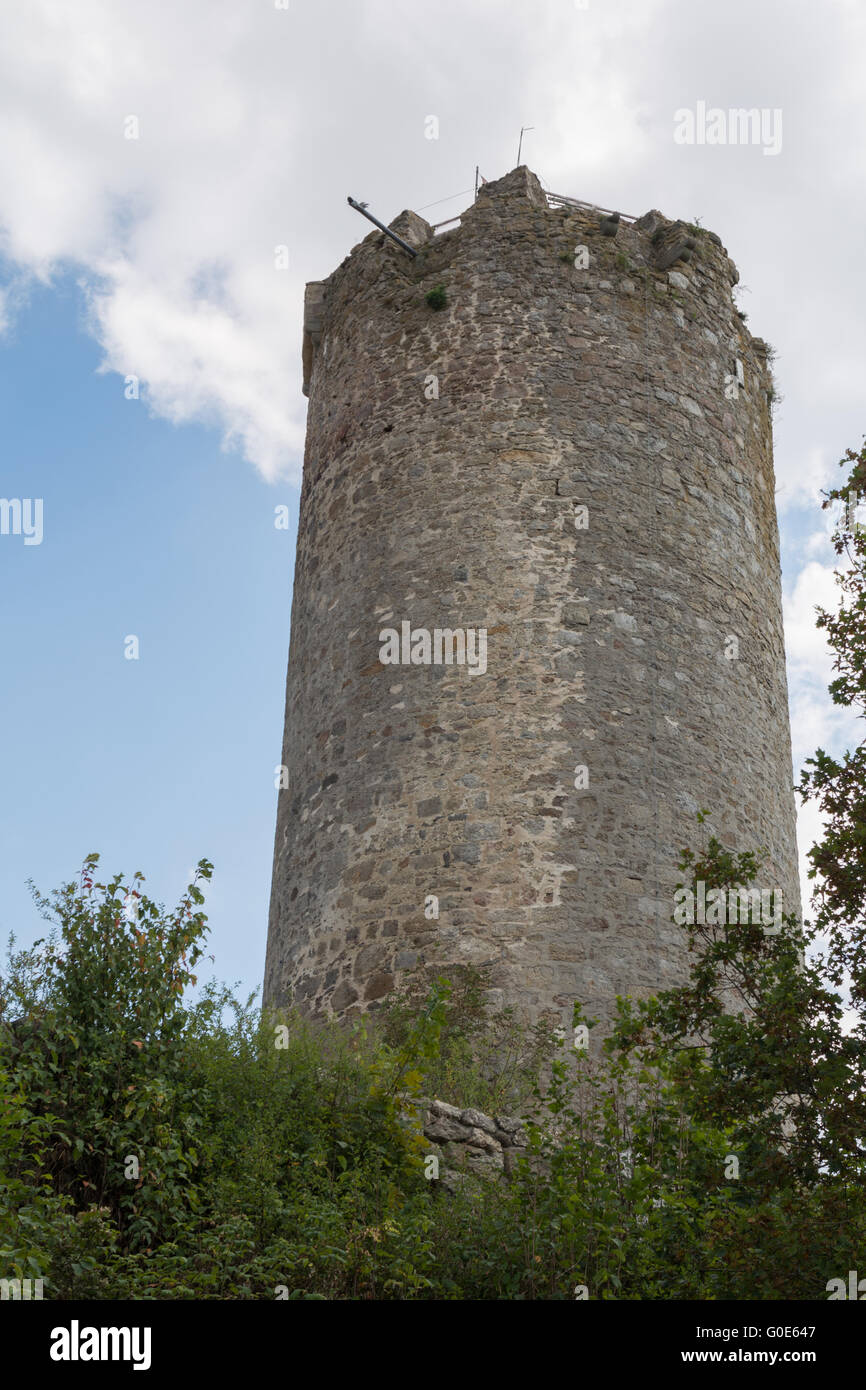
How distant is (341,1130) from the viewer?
763 centimetres

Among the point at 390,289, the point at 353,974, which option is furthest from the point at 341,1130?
the point at 390,289

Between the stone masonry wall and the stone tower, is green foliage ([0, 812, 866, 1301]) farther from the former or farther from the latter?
the stone tower

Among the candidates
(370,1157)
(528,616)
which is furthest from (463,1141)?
(528,616)

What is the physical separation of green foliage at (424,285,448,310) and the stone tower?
2.2 inches

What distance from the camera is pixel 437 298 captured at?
1192cm

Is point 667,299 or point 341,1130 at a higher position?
point 667,299

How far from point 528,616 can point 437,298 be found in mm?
3049

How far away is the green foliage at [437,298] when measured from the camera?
11922 mm

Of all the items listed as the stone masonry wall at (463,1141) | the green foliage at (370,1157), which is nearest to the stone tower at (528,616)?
the stone masonry wall at (463,1141)

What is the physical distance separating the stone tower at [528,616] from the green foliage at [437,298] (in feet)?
0.19

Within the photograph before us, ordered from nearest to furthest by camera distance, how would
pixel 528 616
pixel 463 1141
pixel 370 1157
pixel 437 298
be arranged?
pixel 370 1157 < pixel 463 1141 < pixel 528 616 < pixel 437 298

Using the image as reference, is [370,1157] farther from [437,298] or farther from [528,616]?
[437,298]
